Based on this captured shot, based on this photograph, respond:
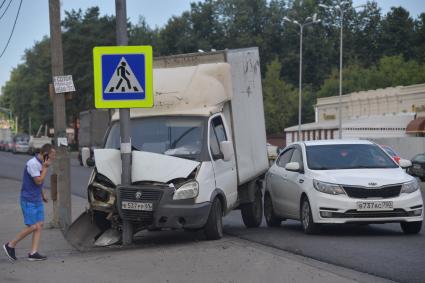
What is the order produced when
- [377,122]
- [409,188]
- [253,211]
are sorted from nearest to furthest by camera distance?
[409,188] → [253,211] → [377,122]

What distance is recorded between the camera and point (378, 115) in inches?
2645

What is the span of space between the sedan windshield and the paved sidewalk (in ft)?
6.75

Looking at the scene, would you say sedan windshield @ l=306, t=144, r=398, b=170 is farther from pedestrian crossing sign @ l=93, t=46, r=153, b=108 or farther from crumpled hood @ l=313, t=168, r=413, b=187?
pedestrian crossing sign @ l=93, t=46, r=153, b=108

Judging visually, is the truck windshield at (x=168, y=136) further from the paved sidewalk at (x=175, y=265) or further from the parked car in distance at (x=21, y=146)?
the parked car in distance at (x=21, y=146)

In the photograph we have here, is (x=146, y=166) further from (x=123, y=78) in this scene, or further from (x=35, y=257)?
(x=35, y=257)

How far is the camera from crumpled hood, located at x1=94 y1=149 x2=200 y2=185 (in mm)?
11664

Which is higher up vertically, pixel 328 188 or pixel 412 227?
pixel 328 188

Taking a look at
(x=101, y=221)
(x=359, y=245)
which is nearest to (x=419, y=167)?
(x=359, y=245)

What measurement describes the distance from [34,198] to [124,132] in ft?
5.59

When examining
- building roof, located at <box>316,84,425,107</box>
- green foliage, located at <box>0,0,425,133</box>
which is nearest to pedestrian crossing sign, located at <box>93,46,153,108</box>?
building roof, located at <box>316,84,425,107</box>

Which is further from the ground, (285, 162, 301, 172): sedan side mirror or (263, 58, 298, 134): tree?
(263, 58, 298, 134): tree

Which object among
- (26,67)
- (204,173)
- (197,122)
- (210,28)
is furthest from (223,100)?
(26,67)

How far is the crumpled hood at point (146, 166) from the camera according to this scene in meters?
11.7

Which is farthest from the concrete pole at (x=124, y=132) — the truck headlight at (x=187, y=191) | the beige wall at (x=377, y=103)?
the beige wall at (x=377, y=103)
